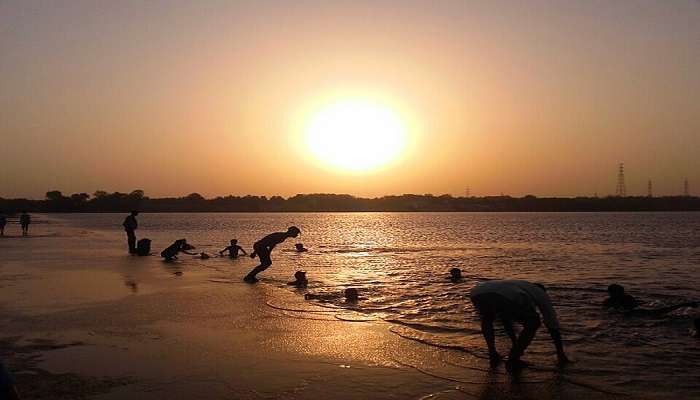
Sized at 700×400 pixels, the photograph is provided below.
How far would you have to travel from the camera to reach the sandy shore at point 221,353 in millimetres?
7359

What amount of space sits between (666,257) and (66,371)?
107 feet

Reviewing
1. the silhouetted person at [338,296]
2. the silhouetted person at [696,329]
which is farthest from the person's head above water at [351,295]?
the silhouetted person at [696,329]

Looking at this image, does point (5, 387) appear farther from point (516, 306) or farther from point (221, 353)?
point (516, 306)

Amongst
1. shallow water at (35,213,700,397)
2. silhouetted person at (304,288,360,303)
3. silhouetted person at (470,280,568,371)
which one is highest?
silhouetted person at (470,280,568,371)

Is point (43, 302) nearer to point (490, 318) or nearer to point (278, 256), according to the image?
point (490, 318)

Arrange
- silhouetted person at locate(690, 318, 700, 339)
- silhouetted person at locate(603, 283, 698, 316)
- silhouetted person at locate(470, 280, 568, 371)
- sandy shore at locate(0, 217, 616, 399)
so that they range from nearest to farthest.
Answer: sandy shore at locate(0, 217, 616, 399), silhouetted person at locate(470, 280, 568, 371), silhouetted person at locate(690, 318, 700, 339), silhouetted person at locate(603, 283, 698, 316)

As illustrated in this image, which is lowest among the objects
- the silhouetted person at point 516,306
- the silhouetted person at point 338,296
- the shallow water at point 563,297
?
the shallow water at point 563,297

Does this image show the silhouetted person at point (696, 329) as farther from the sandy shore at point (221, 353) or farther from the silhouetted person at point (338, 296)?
the silhouetted person at point (338, 296)

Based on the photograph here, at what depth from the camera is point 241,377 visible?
Result: 7.83m

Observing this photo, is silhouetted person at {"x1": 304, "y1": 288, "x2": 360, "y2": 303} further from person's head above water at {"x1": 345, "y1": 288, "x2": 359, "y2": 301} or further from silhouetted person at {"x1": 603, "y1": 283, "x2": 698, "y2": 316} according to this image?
silhouetted person at {"x1": 603, "y1": 283, "x2": 698, "y2": 316}

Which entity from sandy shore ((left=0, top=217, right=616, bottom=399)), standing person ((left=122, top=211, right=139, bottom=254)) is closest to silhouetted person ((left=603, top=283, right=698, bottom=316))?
sandy shore ((left=0, top=217, right=616, bottom=399))

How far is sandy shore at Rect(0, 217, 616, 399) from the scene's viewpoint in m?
7.36

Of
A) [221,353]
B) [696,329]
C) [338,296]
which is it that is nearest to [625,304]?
[696,329]

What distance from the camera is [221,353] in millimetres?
9094
